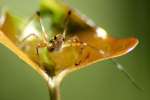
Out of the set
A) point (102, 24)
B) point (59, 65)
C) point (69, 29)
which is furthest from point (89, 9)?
point (59, 65)

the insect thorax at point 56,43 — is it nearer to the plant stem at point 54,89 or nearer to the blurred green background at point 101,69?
the plant stem at point 54,89

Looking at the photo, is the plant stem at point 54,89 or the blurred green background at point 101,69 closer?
the plant stem at point 54,89

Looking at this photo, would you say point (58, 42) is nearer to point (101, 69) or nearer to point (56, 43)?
point (56, 43)

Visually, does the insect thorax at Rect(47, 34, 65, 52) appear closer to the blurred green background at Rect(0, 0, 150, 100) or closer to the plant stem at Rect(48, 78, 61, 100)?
the plant stem at Rect(48, 78, 61, 100)

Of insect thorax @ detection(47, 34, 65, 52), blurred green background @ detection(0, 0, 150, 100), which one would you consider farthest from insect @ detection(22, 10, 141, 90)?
blurred green background @ detection(0, 0, 150, 100)

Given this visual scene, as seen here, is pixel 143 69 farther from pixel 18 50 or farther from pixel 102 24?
pixel 18 50

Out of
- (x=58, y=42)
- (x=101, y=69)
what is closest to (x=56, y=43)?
(x=58, y=42)

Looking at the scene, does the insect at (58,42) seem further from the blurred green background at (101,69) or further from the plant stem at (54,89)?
the blurred green background at (101,69)

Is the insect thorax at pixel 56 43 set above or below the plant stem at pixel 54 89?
above

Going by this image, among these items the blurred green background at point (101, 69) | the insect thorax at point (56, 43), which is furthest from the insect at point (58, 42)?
the blurred green background at point (101, 69)
